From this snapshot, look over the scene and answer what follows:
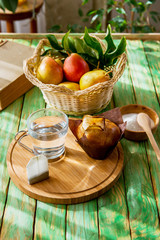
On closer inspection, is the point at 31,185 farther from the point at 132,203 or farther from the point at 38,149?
the point at 132,203

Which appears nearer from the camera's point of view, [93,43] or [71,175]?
[71,175]

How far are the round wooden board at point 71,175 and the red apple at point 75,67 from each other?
0.26m

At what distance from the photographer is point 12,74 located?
1.22 m

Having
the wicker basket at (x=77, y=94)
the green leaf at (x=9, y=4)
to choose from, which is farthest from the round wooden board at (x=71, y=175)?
the green leaf at (x=9, y=4)

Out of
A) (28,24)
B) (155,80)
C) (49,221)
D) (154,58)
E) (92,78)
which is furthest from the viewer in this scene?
(28,24)

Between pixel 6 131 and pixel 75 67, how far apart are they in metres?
0.32

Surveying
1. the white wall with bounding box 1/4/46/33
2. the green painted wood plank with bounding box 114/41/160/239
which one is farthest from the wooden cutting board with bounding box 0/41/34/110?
the white wall with bounding box 1/4/46/33

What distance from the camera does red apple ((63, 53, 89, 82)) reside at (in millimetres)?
1113

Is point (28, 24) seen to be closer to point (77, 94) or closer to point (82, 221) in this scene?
point (77, 94)

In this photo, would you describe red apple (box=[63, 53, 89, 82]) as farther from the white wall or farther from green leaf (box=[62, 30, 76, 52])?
the white wall

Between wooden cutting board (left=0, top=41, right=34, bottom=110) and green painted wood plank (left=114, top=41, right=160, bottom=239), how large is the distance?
374 millimetres

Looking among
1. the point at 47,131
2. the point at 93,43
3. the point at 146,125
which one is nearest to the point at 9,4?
the point at 93,43

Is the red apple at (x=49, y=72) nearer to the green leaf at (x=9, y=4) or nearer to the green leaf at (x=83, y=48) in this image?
the green leaf at (x=83, y=48)

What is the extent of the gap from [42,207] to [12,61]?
68 centimetres
